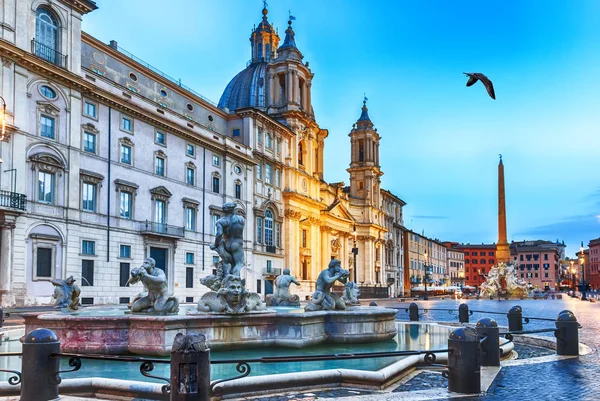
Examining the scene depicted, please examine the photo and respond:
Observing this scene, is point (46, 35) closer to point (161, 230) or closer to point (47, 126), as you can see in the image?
point (47, 126)

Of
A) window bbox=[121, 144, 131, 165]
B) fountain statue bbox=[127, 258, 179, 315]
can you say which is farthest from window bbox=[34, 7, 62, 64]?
fountain statue bbox=[127, 258, 179, 315]

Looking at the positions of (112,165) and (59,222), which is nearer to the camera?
(59,222)

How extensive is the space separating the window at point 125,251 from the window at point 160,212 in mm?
3552

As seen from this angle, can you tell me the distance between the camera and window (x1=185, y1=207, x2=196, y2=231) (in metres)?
42.7

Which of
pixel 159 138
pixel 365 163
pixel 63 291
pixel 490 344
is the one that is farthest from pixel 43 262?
pixel 365 163

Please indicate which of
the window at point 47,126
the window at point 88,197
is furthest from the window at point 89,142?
the window at point 47,126

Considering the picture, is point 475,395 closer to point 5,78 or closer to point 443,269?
point 5,78

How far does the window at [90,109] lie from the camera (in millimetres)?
33562

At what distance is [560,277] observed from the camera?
601 ft

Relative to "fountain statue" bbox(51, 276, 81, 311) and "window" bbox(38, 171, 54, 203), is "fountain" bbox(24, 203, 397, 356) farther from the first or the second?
"window" bbox(38, 171, 54, 203)

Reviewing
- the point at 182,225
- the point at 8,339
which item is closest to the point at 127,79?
the point at 182,225

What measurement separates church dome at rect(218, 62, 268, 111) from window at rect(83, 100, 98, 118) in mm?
36529

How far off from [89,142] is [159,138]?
6.99 m

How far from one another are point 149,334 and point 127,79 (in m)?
34.4
